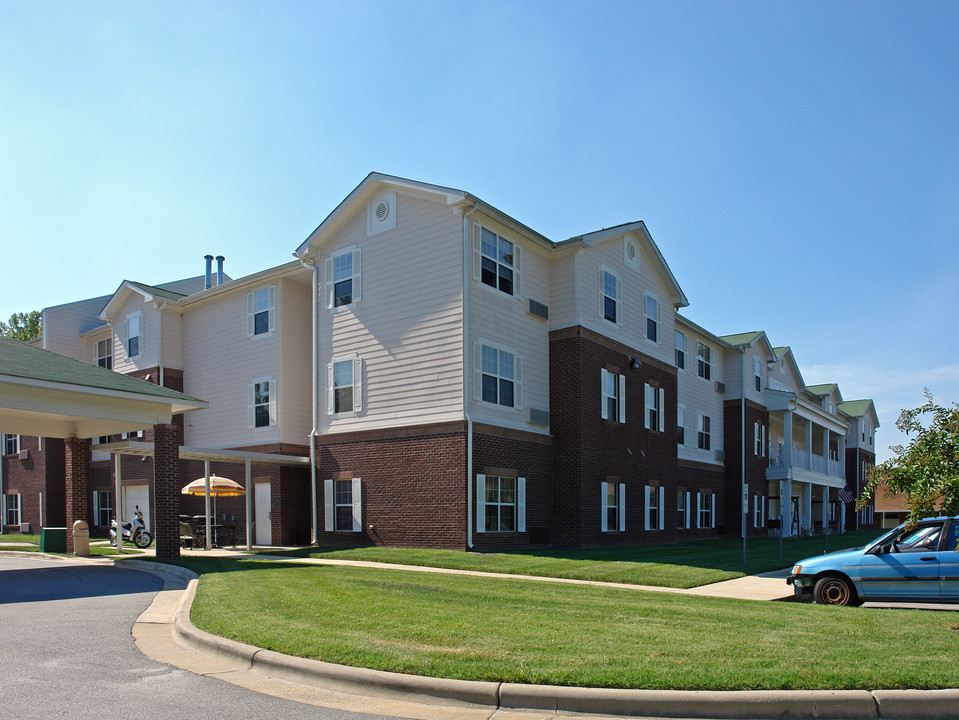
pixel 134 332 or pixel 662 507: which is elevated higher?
pixel 134 332

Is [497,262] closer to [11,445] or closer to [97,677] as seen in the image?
[97,677]

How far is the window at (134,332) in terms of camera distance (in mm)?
32438

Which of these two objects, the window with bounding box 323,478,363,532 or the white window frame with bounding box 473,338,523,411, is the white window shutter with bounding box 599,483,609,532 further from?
the window with bounding box 323,478,363,532

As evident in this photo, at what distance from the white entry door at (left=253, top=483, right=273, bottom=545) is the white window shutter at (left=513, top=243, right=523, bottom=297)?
34.2 feet

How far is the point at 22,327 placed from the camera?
217 ft

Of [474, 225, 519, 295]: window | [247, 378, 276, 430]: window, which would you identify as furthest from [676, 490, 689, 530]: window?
[247, 378, 276, 430]: window

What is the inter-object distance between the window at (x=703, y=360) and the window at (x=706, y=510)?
569 centimetres

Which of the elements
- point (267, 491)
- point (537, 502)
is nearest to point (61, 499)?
point (267, 491)

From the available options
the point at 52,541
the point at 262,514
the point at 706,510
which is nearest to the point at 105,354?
the point at 262,514

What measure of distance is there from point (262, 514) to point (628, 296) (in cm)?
1443

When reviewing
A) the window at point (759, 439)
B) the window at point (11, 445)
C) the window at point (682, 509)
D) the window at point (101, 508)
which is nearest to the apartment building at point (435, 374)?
the window at point (101, 508)

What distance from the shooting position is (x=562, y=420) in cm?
2517

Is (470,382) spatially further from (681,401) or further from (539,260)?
(681,401)

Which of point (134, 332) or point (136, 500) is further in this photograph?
point (136, 500)
